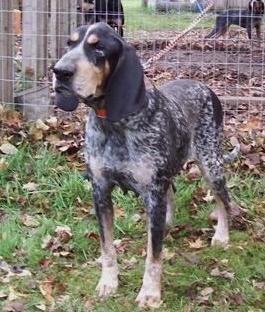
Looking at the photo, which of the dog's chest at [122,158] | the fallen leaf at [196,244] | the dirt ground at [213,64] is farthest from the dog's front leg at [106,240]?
the dirt ground at [213,64]

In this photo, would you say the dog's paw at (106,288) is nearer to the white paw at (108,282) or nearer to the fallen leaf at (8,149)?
the white paw at (108,282)

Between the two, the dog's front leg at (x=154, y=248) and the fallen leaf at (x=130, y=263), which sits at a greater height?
the dog's front leg at (x=154, y=248)

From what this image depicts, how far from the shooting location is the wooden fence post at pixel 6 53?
6969 millimetres

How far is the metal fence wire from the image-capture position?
7090 millimetres

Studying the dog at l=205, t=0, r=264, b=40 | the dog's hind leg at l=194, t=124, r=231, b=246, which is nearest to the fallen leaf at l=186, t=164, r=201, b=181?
the dog's hind leg at l=194, t=124, r=231, b=246

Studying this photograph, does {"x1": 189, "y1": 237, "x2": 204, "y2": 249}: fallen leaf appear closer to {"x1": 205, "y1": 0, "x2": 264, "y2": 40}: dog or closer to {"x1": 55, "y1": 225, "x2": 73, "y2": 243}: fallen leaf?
{"x1": 55, "y1": 225, "x2": 73, "y2": 243}: fallen leaf

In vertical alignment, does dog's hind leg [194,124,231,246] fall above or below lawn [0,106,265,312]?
above

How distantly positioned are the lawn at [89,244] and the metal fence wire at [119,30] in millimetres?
773

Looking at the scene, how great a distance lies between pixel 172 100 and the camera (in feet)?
15.4

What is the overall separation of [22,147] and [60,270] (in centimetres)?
186

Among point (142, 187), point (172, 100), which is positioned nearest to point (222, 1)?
point (172, 100)

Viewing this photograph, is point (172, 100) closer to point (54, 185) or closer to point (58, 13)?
point (54, 185)

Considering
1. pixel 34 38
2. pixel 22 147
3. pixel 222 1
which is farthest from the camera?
pixel 222 1

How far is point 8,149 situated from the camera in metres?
6.28
